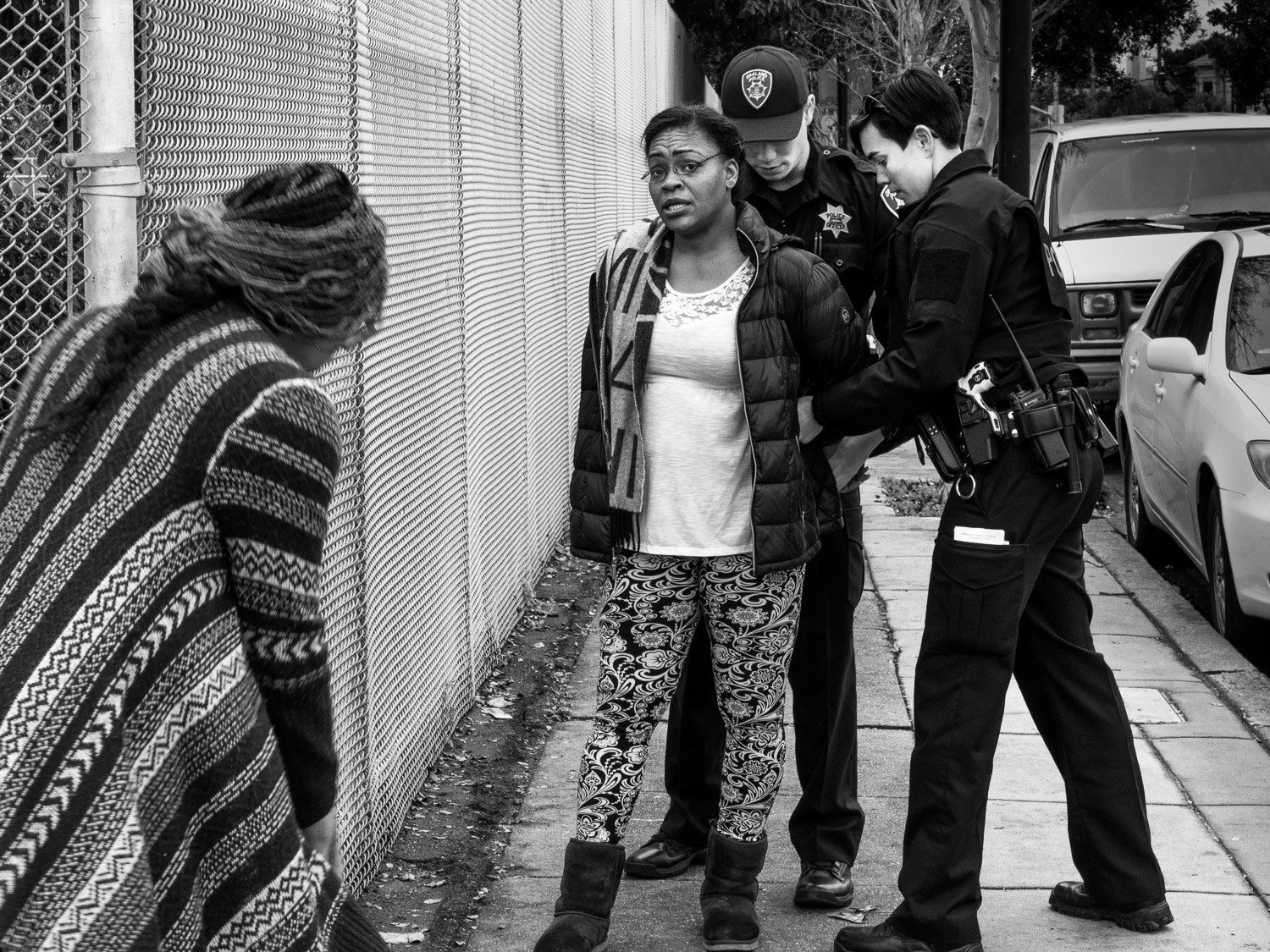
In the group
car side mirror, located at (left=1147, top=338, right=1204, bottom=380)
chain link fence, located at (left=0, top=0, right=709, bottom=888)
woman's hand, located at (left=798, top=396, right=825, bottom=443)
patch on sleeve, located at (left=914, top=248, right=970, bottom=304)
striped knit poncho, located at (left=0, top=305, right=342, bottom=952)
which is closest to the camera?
striped knit poncho, located at (left=0, top=305, right=342, bottom=952)

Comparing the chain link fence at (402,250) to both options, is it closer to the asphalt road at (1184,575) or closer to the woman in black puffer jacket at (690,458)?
the woman in black puffer jacket at (690,458)

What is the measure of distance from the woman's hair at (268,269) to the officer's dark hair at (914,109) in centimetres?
194

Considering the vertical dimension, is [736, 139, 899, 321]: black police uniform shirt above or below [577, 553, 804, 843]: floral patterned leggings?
above

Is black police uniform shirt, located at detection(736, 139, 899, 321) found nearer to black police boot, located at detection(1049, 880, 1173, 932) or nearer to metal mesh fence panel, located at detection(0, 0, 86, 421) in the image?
black police boot, located at detection(1049, 880, 1173, 932)

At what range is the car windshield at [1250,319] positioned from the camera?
677 cm

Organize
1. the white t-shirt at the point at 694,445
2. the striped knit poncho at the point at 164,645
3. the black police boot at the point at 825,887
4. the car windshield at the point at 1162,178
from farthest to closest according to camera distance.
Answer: the car windshield at the point at 1162,178 < the black police boot at the point at 825,887 < the white t-shirt at the point at 694,445 < the striped knit poncho at the point at 164,645

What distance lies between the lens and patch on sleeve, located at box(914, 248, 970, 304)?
3.56 metres

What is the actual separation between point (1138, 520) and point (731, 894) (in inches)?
207

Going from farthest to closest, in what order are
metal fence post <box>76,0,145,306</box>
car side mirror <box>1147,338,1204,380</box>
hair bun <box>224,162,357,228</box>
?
car side mirror <box>1147,338,1204,380</box>, metal fence post <box>76,0,145,306</box>, hair bun <box>224,162,357,228</box>

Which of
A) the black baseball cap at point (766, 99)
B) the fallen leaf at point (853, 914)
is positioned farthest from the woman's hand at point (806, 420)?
the fallen leaf at point (853, 914)

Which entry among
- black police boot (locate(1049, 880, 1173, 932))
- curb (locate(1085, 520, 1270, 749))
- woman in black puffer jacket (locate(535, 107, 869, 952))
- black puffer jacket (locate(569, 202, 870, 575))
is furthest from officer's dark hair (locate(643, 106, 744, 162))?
curb (locate(1085, 520, 1270, 749))

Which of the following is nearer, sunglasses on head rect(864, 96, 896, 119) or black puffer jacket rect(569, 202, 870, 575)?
black puffer jacket rect(569, 202, 870, 575)

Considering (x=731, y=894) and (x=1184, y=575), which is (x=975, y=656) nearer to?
(x=731, y=894)

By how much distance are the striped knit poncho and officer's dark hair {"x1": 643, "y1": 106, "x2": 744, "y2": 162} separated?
1875 millimetres
